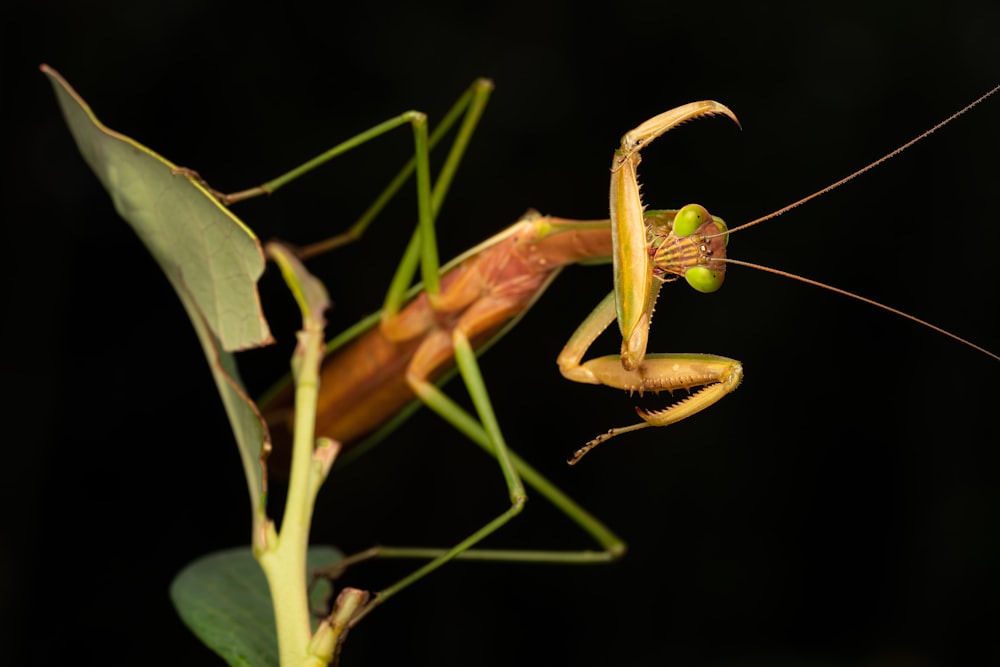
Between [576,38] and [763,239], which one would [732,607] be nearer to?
[763,239]

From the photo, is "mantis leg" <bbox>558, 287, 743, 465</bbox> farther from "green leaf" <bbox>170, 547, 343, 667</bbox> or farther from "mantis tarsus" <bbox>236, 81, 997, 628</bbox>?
"green leaf" <bbox>170, 547, 343, 667</bbox>

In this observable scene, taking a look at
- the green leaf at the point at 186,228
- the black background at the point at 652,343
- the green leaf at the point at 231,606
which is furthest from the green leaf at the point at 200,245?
the black background at the point at 652,343

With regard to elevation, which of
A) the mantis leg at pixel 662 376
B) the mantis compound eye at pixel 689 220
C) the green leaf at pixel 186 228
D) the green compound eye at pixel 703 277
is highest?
the green leaf at pixel 186 228

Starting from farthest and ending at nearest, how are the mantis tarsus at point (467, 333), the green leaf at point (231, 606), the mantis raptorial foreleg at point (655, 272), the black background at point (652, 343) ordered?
the black background at point (652, 343)
the mantis tarsus at point (467, 333)
the mantis raptorial foreleg at point (655, 272)
the green leaf at point (231, 606)

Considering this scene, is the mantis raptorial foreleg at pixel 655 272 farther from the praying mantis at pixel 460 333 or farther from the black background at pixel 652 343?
the black background at pixel 652 343

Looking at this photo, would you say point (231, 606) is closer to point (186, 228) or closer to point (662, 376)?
point (186, 228)

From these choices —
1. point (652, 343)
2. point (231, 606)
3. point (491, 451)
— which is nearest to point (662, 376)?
point (491, 451)
